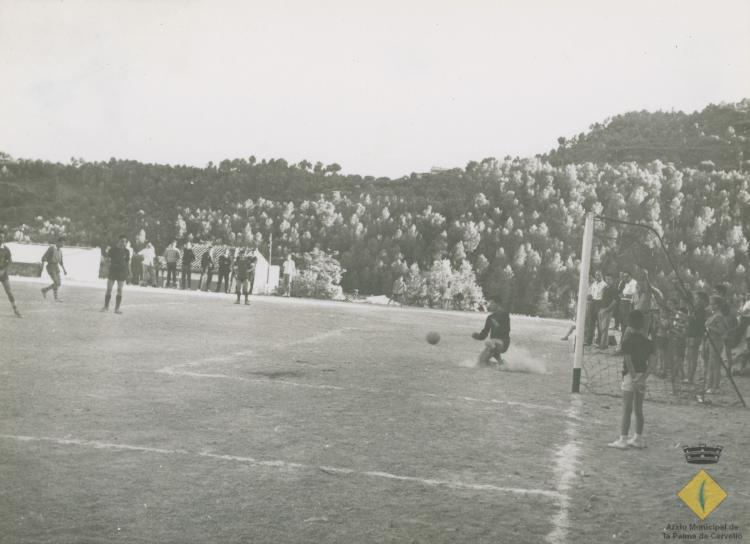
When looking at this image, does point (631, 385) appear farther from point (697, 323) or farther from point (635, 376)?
point (697, 323)

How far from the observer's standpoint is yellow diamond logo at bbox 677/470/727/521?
4.56m

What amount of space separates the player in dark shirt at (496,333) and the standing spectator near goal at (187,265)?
37.2ft

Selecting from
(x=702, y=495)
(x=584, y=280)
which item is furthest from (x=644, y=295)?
(x=702, y=495)

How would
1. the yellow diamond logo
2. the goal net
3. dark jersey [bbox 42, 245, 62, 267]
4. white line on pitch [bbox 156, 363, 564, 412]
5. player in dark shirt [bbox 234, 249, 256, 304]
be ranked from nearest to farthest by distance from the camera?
1. the yellow diamond logo
2. white line on pitch [bbox 156, 363, 564, 412]
3. the goal net
4. dark jersey [bbox 42, 245, 62, 267]
5. player in dark shirt [bbox 234, 249, 256, 304]

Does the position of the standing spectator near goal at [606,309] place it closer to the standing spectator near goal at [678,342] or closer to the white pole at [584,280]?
the standing spectator near goal at [678,342]

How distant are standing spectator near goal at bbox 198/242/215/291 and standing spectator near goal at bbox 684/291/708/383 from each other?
15.8 meters

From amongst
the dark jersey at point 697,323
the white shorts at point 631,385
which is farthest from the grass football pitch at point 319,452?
the dark jersey at point 697,323

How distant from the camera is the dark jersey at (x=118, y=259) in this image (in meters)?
14.2

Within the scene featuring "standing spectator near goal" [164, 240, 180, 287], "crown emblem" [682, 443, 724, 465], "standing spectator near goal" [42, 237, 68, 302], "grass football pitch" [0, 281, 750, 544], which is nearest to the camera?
"grass football pitch" [0, 281, 750, 544]

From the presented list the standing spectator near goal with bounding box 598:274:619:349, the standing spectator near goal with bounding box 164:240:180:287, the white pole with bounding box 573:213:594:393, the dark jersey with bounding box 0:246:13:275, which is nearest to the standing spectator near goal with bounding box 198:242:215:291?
the standing spectator near goal with bounding box 164:240:180:287

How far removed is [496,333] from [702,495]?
6508 mm

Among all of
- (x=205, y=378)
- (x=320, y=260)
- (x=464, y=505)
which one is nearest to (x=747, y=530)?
(x=464, y=505)

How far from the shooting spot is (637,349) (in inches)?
246

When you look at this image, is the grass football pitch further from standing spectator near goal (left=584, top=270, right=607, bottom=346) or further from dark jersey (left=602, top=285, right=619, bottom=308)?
standing spectator near goal (left=584, top=270, right=607, bottom=346)
